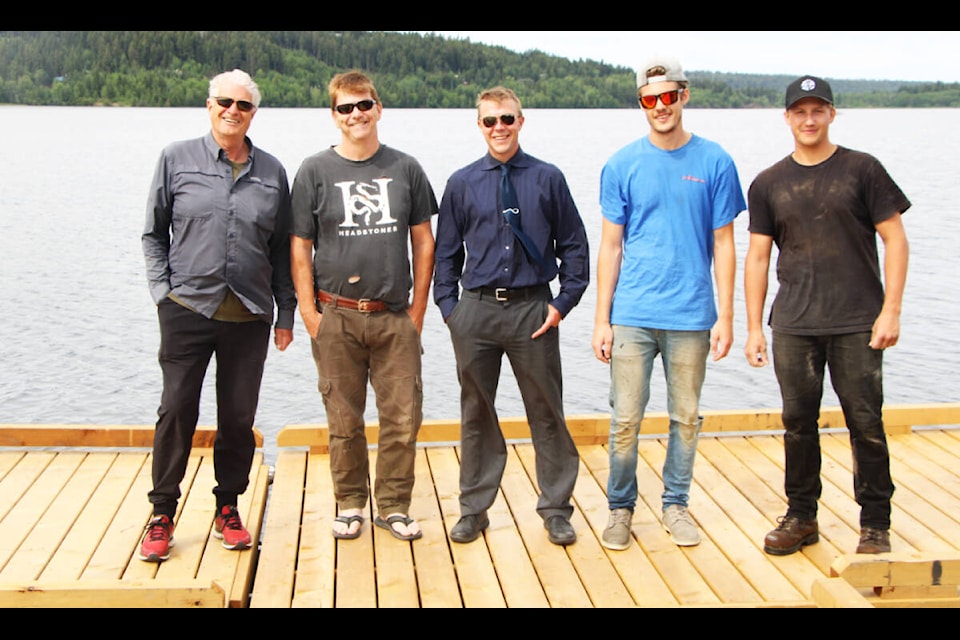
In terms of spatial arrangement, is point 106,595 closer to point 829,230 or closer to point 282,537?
point 282,537

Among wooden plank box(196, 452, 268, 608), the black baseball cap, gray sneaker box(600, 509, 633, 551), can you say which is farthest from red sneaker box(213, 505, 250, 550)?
the black baseball cap

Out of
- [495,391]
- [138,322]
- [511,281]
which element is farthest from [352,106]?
[138,322]

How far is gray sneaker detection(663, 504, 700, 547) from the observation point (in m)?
4.82

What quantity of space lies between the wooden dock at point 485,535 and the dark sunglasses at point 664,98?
1.85 metres

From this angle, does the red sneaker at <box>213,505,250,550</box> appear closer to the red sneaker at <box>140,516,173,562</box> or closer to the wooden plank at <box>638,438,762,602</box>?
the red sneaker at <box>140,516,173,562</box>

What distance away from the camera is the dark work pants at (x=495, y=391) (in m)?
4.66

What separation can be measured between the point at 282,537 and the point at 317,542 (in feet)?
0.55

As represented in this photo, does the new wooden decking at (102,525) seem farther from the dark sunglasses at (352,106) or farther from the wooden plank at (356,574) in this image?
the dark sunglasses at (352,106)

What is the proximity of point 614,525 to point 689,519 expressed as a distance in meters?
0.35

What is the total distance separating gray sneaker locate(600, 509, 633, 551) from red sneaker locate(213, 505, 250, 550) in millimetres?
1544

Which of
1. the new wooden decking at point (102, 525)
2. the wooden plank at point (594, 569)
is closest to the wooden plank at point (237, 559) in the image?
the new wooden decking at point (102, 525)

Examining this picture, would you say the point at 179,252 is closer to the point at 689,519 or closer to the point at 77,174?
the point at 689,519

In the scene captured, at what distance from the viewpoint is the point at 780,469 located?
230 inches
